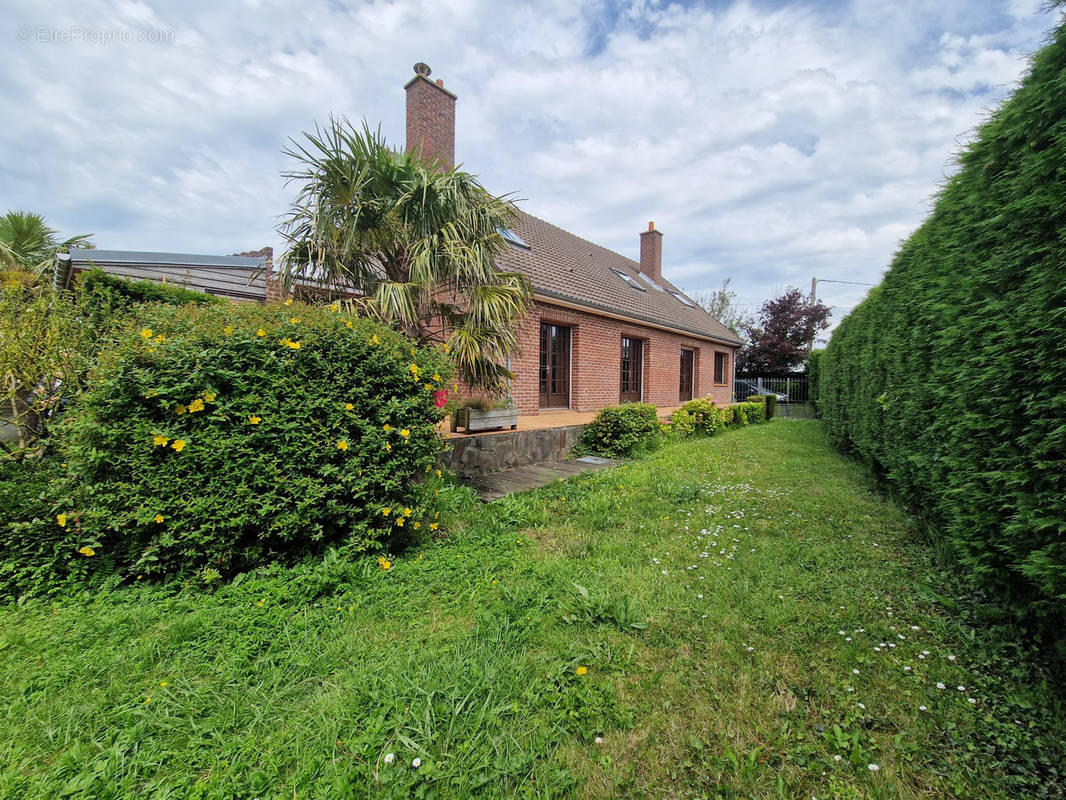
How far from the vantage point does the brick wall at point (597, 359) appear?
827cm

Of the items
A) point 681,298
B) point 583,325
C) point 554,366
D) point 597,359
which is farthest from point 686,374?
point 554,366

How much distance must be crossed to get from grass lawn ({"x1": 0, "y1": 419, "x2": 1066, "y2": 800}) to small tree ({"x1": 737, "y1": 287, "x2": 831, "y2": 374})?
21.5 meters

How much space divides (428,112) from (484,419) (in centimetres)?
681

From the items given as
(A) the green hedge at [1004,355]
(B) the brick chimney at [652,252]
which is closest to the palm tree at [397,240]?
(A) the green hedge at [1004,355]

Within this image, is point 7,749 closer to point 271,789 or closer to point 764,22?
point 271,789

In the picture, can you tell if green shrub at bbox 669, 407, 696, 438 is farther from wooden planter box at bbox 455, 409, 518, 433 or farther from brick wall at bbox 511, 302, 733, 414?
wooden planter box at bbox 455, 409, 518, 433

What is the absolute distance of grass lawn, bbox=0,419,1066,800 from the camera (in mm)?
1304

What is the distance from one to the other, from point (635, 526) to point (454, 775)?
248 cm

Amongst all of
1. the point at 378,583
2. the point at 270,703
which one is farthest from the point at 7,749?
the point at 378,583

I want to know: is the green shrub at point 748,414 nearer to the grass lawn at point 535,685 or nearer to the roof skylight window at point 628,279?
the roof skylight window at point 628,279

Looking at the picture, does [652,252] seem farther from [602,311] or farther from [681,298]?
[602,311]

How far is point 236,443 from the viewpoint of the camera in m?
2.44

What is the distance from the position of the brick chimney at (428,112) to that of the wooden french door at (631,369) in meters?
6.29

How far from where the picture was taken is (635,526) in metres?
3.53
